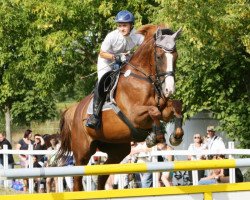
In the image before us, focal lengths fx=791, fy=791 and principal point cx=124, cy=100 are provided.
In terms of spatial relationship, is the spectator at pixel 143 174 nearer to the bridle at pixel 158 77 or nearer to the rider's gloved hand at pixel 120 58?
the rider's gloved hand at pixel 120 58

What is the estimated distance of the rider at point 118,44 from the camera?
11.1m

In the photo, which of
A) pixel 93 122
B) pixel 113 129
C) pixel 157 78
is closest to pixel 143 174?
pixel 93 122

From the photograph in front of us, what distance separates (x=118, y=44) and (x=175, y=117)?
5.18 ft

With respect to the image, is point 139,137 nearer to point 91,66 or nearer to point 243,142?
point 243,142

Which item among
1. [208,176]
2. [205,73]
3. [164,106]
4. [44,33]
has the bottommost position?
[208,176]

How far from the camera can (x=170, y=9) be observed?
695 inches

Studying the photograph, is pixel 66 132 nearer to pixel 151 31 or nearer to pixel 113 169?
pixel 151 31

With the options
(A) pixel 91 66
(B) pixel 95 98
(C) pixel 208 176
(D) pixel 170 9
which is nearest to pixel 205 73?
(D) pixel 170 9

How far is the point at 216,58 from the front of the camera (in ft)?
66.5

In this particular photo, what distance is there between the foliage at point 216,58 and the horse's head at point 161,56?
6526mm

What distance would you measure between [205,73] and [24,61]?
9.55 metres

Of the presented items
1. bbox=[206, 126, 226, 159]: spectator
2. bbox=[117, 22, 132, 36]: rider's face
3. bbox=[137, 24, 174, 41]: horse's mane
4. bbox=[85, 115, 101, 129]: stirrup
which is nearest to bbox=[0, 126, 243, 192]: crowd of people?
bbox=[206, 126, 226, 159]: spectator

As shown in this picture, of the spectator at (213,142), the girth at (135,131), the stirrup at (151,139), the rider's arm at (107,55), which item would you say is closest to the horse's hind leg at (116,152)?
the girth at (135,131)

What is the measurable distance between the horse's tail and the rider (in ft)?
3.50
